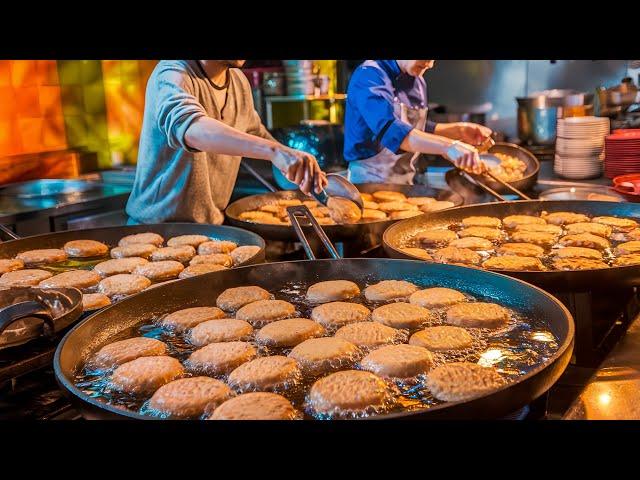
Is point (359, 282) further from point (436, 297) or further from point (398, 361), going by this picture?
point (398, 361)

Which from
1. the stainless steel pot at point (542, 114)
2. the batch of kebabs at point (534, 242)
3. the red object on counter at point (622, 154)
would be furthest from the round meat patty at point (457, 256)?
the stainless steel pot at point (542, 114)

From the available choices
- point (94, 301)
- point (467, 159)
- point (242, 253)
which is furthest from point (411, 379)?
point (467, 159)

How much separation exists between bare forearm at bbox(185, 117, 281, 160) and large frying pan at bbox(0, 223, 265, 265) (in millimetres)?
356

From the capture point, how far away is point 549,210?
3.09 m

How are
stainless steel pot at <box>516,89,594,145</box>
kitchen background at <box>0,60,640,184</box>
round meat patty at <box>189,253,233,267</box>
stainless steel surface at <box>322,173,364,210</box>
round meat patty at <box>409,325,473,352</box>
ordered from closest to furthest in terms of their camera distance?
round meat patty at <box>409,325,473,352</box> → round meat patty at <box>189,253,233,267</box> → stainless steel surface at <box>322,173,364,210</box> → kitchen background at <box>0,60,640,184</box> → stainless steel pot at <box>516,89,594,145</box>

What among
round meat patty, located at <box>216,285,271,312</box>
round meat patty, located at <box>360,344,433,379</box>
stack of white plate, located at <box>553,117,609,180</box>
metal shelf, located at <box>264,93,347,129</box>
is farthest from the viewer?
Answer: metal shelf, located at <box>264,93,347,129</box>

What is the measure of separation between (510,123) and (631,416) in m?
5.95

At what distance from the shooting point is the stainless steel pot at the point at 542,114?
5203 millimetres

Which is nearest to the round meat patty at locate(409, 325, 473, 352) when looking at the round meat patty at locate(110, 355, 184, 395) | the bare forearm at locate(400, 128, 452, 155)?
the round meat patty at locate(110, 355, 184, 395)

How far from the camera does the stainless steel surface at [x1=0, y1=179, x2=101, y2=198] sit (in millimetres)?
4602

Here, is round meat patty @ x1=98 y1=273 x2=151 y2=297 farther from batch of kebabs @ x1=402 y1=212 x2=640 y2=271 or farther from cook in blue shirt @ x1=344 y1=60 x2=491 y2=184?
cook in blue shirt @ x1=344 y1=60 x2=491 y2=184

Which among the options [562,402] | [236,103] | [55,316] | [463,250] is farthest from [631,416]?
[236,103]

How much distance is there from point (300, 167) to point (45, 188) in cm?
298
